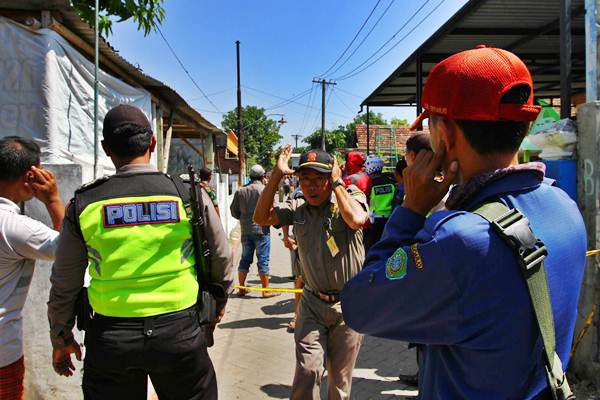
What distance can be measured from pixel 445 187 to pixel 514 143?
0.69 feet

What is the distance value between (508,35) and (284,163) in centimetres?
604

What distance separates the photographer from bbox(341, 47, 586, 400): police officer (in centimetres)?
102

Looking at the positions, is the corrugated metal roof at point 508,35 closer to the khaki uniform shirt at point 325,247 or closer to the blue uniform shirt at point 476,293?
the khaki uniform shirt at point 325,247

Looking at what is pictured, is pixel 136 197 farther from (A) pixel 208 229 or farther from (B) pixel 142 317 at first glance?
(B) pixel 142 317

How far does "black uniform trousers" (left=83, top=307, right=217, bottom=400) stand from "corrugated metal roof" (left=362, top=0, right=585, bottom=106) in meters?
5.54

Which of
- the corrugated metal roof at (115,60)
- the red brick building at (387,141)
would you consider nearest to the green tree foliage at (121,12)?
the corrugated metal roof at (115,60)

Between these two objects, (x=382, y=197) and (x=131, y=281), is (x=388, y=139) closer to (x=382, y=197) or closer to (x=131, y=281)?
(x=382, y=197)

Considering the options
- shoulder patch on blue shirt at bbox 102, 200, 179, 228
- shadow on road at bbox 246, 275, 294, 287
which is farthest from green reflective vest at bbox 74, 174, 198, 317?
shadow on road at bbox 246, 275, 294, 287

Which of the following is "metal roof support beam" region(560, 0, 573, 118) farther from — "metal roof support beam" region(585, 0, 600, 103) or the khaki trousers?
the khaki trousers

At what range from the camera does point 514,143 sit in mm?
1185

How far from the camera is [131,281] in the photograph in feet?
7.22

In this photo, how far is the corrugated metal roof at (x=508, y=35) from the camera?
6.20 m

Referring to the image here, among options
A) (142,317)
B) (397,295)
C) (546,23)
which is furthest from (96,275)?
(546,23)

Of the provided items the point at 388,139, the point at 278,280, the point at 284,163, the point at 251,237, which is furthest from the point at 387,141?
the point at 284,163
